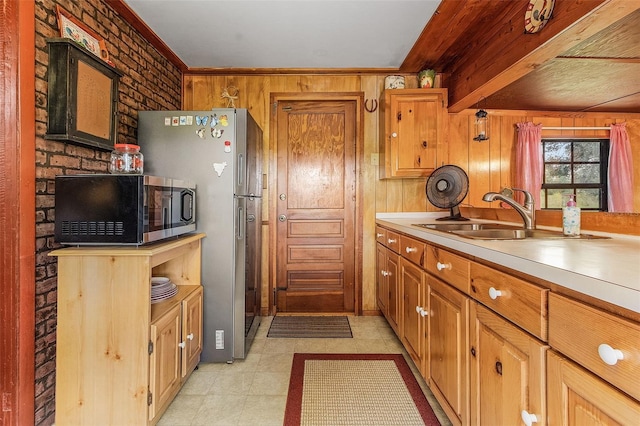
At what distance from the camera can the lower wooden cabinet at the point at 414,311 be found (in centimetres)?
177

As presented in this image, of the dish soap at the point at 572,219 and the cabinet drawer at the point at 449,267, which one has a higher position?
the dish soap at the point at 572,219

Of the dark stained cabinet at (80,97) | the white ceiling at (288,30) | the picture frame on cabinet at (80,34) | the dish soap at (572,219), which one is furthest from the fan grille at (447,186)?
the picture frame on cabinet at (80,34)

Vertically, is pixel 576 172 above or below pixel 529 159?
below

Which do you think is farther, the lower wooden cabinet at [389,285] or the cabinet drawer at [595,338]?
the lower wooden cabinet at [389,285]

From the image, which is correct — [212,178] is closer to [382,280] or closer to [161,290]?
[161,290]

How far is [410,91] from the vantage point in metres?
2.77

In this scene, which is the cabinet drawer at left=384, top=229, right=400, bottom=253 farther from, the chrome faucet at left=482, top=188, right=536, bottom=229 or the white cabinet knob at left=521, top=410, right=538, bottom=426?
the white cabinet knob at left=521, top=410, right=538, bottom=426

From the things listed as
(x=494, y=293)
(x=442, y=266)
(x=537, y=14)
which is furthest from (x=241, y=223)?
(x=537, y=14)

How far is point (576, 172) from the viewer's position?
168 cm

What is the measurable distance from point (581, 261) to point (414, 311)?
1.14 meters

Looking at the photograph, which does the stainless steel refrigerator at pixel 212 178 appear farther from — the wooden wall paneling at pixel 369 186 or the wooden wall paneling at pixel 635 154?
the wooden wall paneling at pixel 635 154

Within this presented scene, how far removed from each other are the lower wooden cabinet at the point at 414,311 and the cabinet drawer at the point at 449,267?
0.46 ft

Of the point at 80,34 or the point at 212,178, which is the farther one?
the point at 212,178

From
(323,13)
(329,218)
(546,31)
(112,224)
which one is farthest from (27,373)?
(546,31)
